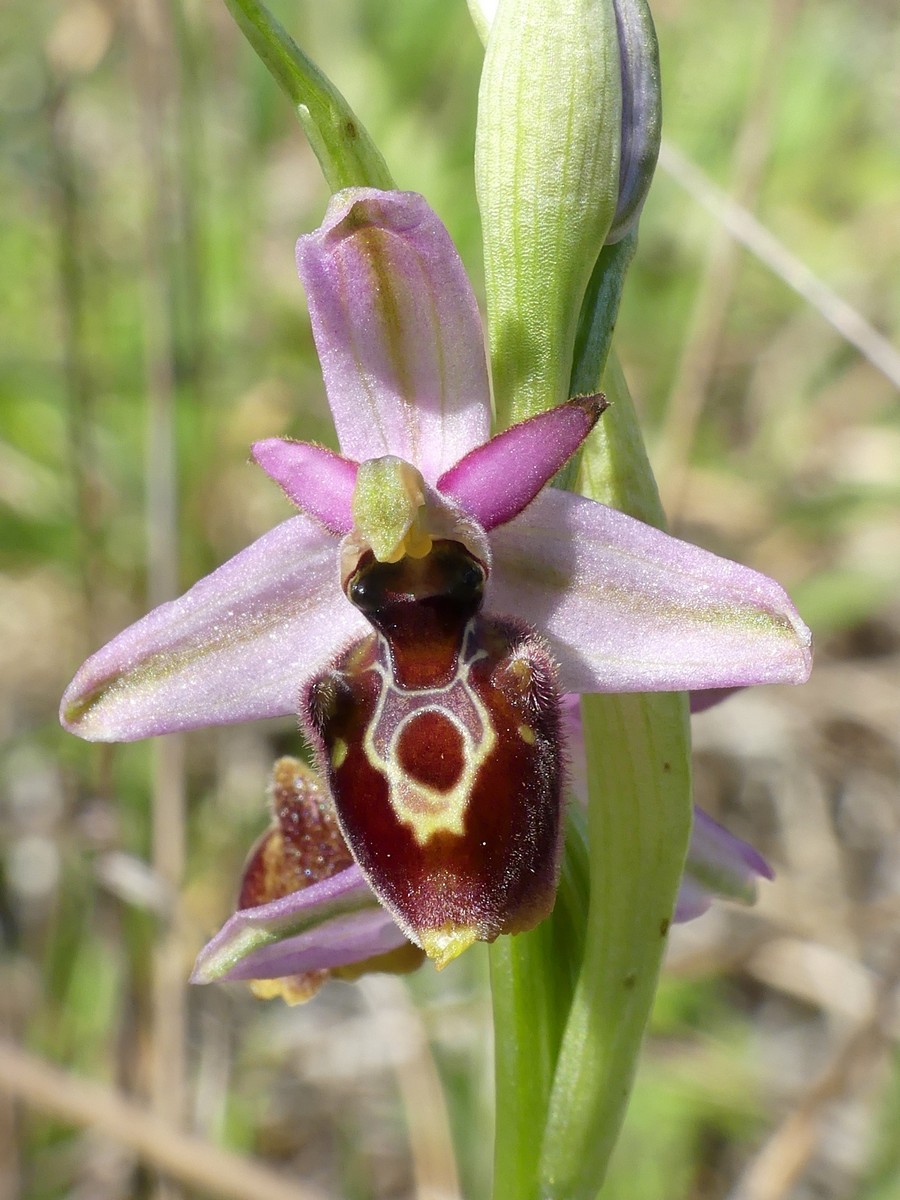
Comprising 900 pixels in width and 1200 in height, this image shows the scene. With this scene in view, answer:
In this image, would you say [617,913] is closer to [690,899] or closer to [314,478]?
[690,899]

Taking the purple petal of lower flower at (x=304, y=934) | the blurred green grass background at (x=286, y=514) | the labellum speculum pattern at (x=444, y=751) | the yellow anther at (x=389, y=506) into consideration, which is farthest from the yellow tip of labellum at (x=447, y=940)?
the blurred green grass background at (x=286, y=514)

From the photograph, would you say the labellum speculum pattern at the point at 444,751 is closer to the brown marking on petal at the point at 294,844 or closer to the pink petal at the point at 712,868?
the brown marking on petal at the point at 294,844

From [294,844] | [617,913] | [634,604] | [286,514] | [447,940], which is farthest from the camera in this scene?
[286,514]

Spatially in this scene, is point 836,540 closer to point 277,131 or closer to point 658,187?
point 658,187

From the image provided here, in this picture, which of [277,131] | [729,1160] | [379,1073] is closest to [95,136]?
→ [277,131]

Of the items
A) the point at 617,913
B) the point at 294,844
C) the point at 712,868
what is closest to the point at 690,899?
the point at 712,868

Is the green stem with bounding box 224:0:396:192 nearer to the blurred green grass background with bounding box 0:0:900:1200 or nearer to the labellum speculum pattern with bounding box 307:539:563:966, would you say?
the labellum speculum pattern with bounding box 307:539:563:966

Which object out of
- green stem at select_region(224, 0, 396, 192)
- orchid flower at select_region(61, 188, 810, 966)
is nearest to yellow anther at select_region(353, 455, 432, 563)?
orchid flower at select_region(61, 188, 810, 966)
